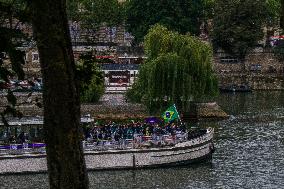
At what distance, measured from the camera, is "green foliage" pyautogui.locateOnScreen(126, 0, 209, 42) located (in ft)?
268

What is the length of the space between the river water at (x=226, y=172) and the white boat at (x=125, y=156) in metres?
0.50

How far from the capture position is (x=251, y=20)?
82.9 meters

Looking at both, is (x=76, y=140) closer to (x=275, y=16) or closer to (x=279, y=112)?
(x=279, y=112)

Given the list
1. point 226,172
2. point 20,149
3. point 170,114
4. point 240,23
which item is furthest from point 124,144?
point 240,23

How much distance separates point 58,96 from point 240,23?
255ft

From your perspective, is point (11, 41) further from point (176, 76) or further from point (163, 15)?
point (163, 15)

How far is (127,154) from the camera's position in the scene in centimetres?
3672

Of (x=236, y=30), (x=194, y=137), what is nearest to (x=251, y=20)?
(x=236, y=30)

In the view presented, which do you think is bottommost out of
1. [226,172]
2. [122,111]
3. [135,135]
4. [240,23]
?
[226,172]

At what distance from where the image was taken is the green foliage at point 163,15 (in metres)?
81.8

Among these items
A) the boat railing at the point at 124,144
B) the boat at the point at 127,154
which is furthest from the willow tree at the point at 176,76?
the boat railing at the point at 124,144

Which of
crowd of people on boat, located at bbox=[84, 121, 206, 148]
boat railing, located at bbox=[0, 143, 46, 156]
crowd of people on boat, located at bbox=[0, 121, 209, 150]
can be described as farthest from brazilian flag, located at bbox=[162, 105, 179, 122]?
boat railing, located at bbox=[0, 143, 46, 156]

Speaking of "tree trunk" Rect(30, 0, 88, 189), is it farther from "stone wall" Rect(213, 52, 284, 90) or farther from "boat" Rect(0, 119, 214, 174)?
"stone wall" Rect(213, 52, 284, 90)

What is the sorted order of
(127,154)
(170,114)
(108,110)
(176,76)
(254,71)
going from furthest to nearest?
(254,71) → (108,110) → (176,76) → (170,114) → (127,154)
